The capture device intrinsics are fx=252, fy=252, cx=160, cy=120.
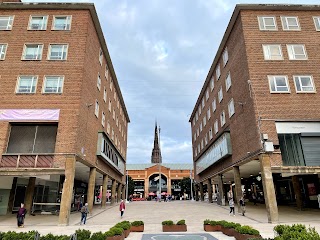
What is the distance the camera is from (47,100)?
73.5 feet

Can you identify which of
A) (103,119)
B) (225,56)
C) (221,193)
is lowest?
(221,193)

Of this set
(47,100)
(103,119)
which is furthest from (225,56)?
(47,100)

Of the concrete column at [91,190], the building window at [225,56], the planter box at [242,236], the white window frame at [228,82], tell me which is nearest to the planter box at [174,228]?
the planter box at [242,236]

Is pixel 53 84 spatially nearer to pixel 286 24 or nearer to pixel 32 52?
pixel 32 52

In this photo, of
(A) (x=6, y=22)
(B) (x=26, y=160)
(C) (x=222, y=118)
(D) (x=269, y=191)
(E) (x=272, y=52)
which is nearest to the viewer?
(D) (x=269, y=191)

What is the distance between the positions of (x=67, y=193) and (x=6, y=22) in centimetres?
1875

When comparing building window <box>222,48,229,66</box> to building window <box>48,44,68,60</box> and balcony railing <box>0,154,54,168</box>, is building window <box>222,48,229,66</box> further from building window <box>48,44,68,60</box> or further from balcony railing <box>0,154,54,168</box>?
balcony railing <box>0,154,54,168</box>

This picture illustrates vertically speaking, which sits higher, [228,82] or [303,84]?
[228,82]

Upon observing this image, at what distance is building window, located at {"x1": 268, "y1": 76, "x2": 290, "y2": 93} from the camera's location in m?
22.7

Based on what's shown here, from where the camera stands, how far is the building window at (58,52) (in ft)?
79.4

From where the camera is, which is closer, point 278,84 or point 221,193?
point 278,84

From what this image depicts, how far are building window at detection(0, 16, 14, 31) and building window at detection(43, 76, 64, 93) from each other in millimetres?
7476

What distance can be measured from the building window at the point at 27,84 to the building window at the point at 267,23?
879 inches

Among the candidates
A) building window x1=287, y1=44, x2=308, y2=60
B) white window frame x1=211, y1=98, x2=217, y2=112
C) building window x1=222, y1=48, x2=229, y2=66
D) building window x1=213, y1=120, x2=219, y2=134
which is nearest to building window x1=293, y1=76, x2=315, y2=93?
building window x1=287, y1=44, x2=308, y2=60
